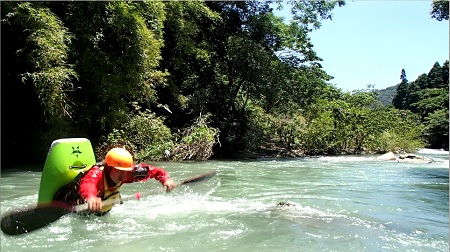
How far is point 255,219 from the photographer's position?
14.2ft

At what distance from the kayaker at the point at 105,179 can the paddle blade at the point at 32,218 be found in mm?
208

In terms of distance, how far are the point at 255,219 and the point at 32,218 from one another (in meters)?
2.14

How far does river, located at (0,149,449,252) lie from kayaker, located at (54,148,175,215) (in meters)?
0.28

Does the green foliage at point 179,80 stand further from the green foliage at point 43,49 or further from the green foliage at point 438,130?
the green foliage at point 438,130

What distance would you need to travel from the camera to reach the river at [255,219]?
3490 millimetres

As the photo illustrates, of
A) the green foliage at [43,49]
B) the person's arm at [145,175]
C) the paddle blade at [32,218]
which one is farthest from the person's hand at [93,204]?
the green foliage at [43,49]

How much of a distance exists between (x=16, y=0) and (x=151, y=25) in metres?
3.27

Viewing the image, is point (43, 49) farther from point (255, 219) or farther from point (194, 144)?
point (255, 219)

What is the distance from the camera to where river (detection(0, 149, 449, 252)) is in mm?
3490

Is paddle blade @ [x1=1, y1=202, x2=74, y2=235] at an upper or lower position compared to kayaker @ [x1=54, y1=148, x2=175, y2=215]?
lower

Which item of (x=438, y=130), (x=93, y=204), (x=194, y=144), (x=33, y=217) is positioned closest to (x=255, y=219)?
(x=93, y=204)

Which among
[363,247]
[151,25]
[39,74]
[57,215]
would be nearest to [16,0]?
[39,74]

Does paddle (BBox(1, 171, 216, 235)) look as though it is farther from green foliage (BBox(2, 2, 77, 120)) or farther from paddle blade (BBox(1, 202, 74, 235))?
green foliage (BBox(2, 2, 77, 120))

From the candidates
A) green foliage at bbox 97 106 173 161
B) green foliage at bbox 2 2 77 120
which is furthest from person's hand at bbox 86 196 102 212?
green foliage at bbox 97 106 173 161
